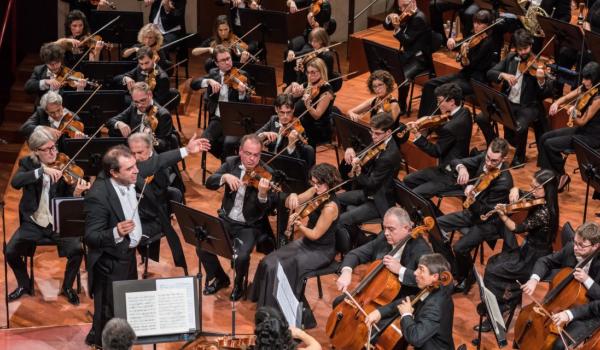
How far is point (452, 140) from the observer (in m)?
8.13

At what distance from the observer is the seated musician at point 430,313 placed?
19.9 feet

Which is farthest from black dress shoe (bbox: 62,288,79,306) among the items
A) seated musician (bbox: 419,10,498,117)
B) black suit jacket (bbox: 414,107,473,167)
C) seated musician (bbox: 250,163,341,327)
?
seated musician (bbox: 419,10,498,117)

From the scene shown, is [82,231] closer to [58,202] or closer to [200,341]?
[58,202]

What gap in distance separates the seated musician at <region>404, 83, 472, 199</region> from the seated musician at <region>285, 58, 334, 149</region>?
108 cm

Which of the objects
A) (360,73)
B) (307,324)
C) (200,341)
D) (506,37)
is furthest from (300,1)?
(200,341)

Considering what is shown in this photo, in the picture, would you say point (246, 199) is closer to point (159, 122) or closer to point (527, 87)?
point (159, 122)

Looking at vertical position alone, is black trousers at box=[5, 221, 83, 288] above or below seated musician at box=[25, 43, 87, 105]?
below

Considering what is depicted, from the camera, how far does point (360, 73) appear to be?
37.1 feet

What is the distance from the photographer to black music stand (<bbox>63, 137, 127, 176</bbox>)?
762cm

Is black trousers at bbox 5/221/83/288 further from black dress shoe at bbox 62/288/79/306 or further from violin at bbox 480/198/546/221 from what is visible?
violin at bbox 480/198/546/221

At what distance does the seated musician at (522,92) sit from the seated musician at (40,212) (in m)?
3.50

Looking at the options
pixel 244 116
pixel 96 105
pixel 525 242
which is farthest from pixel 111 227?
pixel 525 242

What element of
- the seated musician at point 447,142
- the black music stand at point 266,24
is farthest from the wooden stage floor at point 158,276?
the black music stand at point 266,24

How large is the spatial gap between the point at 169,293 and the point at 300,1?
550 cm
